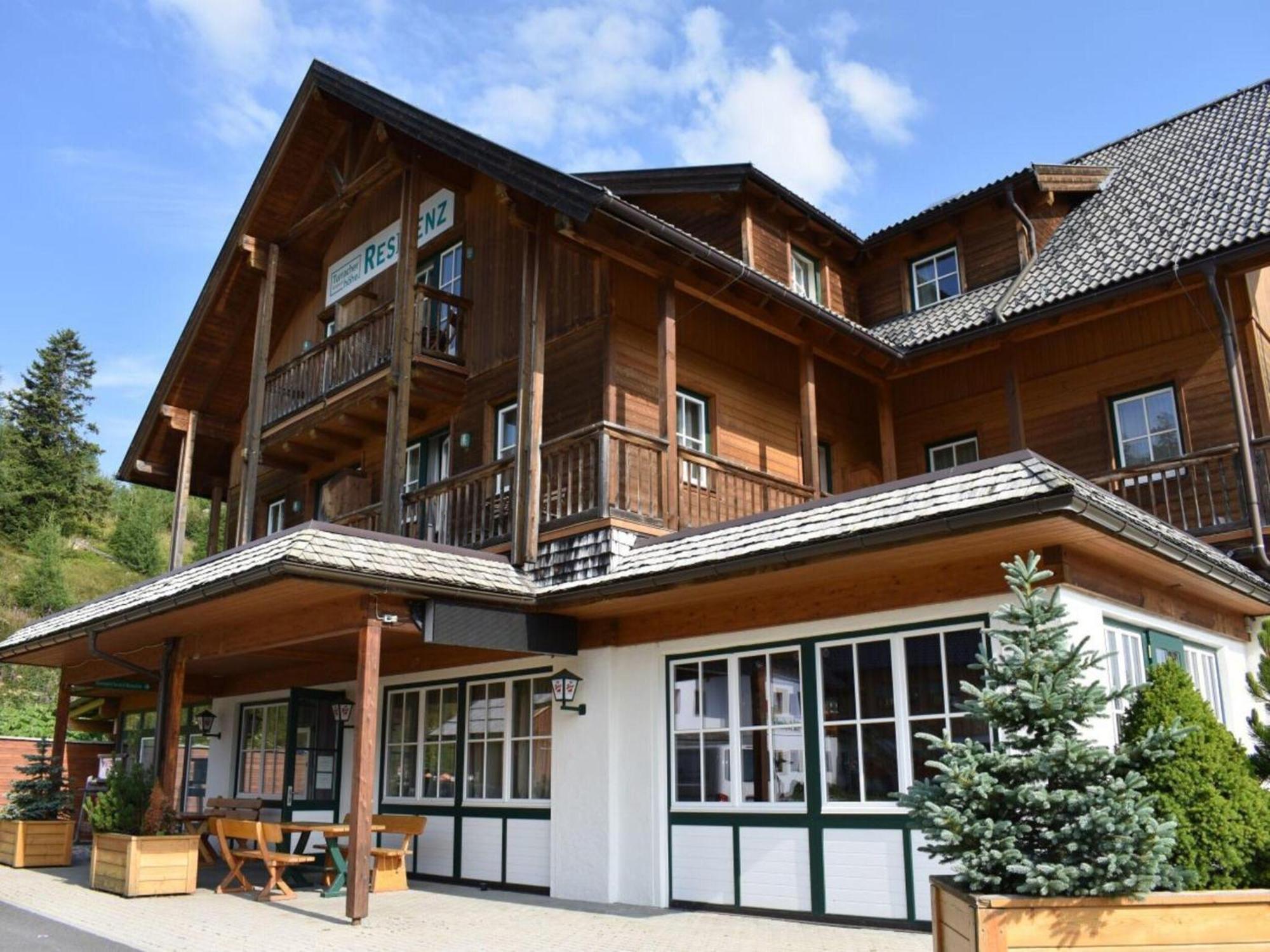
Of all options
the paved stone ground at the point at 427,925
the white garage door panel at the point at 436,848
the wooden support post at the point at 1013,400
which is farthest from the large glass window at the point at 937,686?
the white garage door panel at the point at 436,848

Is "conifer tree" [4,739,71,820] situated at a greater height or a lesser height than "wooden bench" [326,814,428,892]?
greater

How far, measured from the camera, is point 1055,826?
224 inches

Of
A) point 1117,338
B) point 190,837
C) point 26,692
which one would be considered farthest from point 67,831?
point 26,692

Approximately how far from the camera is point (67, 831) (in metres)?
14.5

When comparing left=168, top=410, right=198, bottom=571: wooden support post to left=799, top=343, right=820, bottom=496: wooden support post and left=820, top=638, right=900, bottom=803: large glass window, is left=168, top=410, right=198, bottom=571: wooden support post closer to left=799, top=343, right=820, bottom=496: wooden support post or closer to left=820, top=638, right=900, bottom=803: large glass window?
left=799, top=343, right=820, bottom=496: wooden support post

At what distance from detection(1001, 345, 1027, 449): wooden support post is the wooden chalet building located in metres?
0.05

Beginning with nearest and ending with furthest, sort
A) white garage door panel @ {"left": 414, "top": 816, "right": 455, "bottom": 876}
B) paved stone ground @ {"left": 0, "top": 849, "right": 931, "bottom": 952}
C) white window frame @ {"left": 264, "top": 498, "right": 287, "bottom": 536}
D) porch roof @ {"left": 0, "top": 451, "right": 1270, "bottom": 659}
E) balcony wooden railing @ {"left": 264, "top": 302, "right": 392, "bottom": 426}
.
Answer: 1. porch roof @ {"left": 0, "top": 451, "right": 1270, "bottom": 659}
2. paved stone ground @ {"left": 0, "top": 849, "right": 931, "bottom": 952}
3. white garage door panel @ {"left": 414, "top": 816, "right": 455, "bottom": 876}
4. balcony wooden railing @ {"left": 264, "top": 302, "right": 392, "bottom": 426}
5. white window frame @ {"left": 264, "top": 498, "right": 287, "bottom": 536}

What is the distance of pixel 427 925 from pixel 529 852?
2.73 metres

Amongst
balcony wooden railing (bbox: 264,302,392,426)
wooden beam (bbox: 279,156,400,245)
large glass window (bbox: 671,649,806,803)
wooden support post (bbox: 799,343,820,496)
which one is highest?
wooden beam (bbox: 279,156,400,245)

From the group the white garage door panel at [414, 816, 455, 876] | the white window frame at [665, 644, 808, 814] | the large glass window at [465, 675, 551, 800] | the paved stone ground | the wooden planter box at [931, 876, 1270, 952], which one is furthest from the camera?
the white garage door panel at [414, 816, 455, 876]

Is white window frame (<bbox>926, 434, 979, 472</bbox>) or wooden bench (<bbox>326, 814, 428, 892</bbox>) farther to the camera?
white window frame (<bbox>926, 434, 979, 472</bbox>)

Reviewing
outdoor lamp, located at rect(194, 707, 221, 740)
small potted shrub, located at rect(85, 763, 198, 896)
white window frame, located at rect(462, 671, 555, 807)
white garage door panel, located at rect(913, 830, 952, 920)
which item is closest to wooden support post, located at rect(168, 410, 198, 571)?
outdoor lamp, located at rect(194, 707, 221, 740)

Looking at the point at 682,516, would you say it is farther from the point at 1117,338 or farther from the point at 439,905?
the point at 1117,338

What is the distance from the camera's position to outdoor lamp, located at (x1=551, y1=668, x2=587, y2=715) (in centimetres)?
1127
